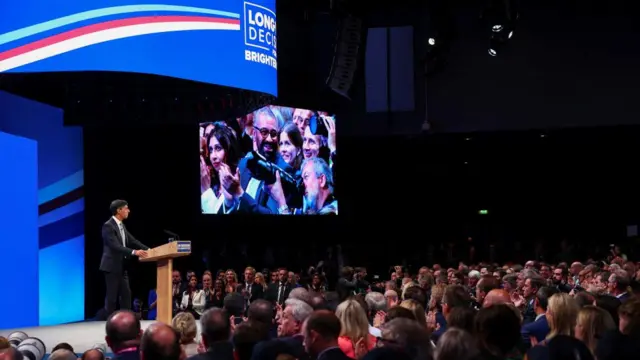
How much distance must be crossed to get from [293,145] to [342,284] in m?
3.75

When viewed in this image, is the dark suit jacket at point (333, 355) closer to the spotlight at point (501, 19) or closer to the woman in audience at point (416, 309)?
the woman in audience at point (416, 309)

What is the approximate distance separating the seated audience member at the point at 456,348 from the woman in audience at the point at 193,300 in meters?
9.70

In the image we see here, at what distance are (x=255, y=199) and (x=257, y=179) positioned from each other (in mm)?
344

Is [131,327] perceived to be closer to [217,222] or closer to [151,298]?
[151,298]

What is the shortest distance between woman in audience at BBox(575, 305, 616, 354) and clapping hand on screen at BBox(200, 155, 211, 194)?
10878 millimetres

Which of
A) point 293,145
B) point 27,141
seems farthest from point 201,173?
point 27,141

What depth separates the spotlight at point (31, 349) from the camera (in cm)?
550

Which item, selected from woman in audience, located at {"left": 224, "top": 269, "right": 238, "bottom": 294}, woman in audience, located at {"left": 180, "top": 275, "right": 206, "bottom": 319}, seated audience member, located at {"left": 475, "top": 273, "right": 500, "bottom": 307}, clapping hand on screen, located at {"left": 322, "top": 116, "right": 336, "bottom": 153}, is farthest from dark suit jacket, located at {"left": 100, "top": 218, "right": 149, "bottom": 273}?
clapping hand on screen, located at {"left": 322, "top": 116, "right": 336, "bottom": 153}

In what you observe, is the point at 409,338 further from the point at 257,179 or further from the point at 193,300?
the point at 257,179

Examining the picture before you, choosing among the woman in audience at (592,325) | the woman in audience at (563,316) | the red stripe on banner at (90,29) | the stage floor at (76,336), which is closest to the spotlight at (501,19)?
the red stripe on banner at (90,29)

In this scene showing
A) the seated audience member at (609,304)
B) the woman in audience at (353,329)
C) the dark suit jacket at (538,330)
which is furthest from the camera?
the dark suit jacket at (538,330)

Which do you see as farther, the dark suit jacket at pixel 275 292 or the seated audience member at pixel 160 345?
the dark suit jacket at pixel 275 292

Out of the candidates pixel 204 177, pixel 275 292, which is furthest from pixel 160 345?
pixel 204 177

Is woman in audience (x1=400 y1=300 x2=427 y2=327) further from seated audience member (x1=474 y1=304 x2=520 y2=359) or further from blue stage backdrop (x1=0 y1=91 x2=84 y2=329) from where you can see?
blue stage backdrop (x1=0 y1=91 x2=84 y2=329)
